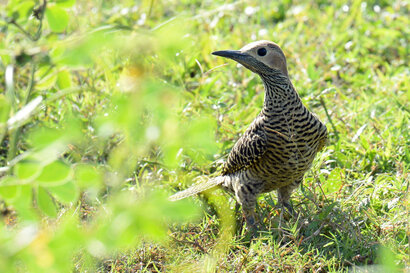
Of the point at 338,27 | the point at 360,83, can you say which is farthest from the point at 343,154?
the point at 338,27

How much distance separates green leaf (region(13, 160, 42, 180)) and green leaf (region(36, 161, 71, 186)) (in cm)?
1

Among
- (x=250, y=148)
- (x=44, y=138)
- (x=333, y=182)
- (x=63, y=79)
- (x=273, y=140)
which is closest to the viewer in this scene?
(x=44, y=138)

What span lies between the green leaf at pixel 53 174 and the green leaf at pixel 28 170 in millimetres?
14

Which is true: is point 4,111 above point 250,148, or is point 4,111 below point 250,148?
above

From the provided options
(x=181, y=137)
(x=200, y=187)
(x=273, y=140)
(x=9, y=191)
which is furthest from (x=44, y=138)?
(x=200, y=187)

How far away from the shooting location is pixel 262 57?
3.90 m

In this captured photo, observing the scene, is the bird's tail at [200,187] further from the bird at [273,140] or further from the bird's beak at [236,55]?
the bird's beak at [236,55]

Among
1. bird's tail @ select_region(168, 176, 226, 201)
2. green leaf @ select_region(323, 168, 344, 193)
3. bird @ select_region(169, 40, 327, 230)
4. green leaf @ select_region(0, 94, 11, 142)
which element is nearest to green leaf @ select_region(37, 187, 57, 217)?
green leaf @ select_region(0, 94, 11, 142)

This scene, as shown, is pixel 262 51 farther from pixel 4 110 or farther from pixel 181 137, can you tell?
pixel 181 137

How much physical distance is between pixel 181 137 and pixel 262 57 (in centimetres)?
270

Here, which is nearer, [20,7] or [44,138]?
[44,138]

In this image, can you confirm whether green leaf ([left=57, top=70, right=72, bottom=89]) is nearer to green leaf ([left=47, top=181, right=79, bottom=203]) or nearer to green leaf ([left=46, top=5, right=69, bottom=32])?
green leaf ([left=46, top=5, right=69, bottom=32])

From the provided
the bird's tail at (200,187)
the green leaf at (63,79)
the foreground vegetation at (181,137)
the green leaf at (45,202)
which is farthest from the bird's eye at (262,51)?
the green leaf at (45,202)

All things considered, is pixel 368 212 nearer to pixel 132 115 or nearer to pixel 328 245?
pixel 328 245
